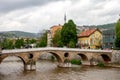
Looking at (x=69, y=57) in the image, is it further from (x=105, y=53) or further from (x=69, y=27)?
(x=69, y=27)

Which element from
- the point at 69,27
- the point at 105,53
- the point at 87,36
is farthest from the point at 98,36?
the point at 105,53

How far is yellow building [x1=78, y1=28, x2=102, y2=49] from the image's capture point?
8139 centimetres

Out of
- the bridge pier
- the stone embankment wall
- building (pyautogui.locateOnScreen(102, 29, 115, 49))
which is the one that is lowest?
the bridge pier

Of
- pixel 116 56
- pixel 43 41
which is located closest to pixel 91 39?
pixel 116 56

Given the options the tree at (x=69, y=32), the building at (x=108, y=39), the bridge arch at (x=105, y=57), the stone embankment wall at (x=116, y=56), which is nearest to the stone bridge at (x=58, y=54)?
the bridge arch at (x=105, y=57)

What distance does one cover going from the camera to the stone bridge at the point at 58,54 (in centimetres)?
5330

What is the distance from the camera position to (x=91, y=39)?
81375 mm

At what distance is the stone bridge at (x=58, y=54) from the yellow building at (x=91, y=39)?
15.1 metres

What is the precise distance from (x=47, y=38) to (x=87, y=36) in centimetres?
3796

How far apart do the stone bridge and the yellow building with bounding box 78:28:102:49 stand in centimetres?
1510

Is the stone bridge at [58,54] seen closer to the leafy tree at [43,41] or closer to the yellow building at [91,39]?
the yellow building at [91,39]

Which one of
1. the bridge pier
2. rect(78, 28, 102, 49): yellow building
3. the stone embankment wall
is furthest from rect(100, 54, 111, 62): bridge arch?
the bridge pier

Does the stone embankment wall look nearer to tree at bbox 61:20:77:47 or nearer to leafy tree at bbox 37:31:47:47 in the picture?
tree at bbox 61:20:77:47

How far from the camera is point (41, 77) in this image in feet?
146
